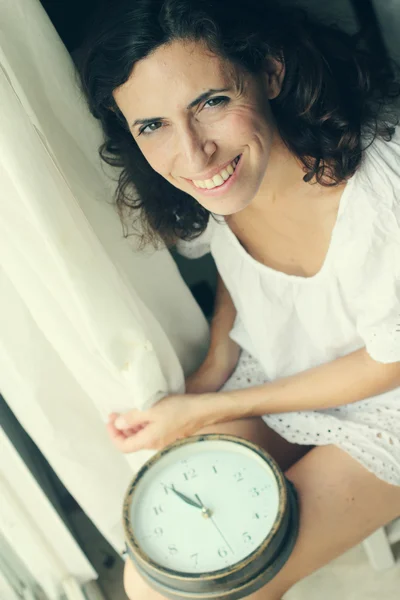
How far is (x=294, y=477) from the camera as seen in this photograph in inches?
43.4

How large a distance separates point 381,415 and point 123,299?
0.47 metres

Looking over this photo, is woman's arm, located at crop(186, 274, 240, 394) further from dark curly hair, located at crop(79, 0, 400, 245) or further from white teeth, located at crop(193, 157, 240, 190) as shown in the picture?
white teeth, located at crop(193, 157, 240, 190)

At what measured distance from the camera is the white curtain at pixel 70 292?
0.90 meters

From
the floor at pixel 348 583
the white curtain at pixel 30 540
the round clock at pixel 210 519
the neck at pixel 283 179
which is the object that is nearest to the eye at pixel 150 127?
the neck at pixel 283 179

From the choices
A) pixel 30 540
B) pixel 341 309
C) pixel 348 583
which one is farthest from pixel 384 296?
pixel 30 540

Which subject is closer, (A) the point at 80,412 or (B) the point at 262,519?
(B) the point at 262,519

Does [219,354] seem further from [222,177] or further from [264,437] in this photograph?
[222,177]

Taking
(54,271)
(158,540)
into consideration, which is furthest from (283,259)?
(158,540)

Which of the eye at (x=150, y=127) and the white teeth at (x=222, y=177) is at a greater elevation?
the eye at (x=150, y=127)

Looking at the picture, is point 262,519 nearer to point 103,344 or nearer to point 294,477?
point 294,477

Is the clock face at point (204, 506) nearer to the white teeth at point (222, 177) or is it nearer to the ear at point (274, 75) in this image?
the white teeth at point (222, 177)

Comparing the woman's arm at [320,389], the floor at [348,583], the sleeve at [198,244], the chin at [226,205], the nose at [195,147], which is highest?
the nose at [195,147]

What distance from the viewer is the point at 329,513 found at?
1.05m

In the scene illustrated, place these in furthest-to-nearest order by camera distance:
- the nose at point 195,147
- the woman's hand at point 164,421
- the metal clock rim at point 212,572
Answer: the woman's hand at point 164,421, the nose at point 195,147, the metal clock rim at point 212,572
